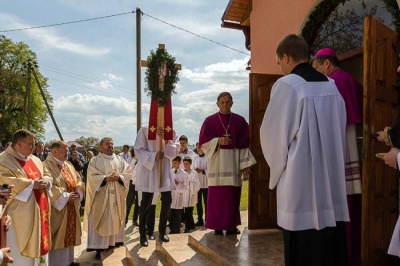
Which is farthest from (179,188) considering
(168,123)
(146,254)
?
(146,254)

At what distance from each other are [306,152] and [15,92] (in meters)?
37.6

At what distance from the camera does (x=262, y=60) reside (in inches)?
315

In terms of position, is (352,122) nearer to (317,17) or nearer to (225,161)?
(225,161)

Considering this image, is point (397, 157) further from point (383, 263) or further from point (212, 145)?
point (212, 145)

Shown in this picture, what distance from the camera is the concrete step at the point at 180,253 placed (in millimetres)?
5281

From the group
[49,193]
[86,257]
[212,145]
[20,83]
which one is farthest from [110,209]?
[20,83]

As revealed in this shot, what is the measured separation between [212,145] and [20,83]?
34.8 m

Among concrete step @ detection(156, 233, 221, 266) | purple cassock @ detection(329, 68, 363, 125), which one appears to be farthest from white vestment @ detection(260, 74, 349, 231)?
concrete step @ detection(156, 233, 221, 266)

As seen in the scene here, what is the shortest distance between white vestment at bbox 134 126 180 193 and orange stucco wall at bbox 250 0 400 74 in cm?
252

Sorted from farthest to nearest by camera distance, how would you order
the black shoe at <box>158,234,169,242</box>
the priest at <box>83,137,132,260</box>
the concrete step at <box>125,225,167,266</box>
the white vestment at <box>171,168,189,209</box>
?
the white vestment at <box>171,168,189,209</box> → the priest at <box>83,137,132,260</box> → the black shoe at <box>158,234,169,242</box> → the concrete step at <box>125,225,167,266</box>

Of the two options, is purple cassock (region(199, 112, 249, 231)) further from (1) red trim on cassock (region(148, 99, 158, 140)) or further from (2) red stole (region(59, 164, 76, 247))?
(2) red stole (region(59, 164, 76, 247))

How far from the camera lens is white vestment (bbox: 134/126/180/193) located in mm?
6833

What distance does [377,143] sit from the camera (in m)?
4.01

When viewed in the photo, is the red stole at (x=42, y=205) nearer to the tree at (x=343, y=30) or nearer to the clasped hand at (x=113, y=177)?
the clasped hand at (x=113, y=177)
